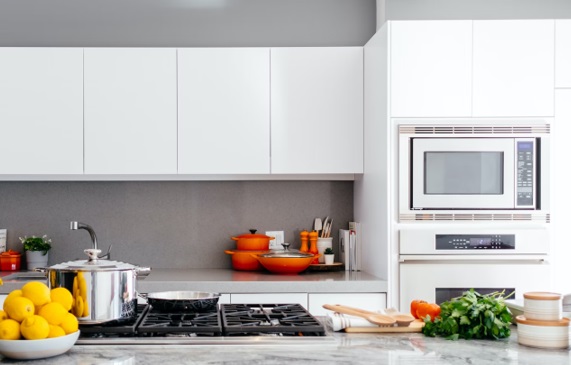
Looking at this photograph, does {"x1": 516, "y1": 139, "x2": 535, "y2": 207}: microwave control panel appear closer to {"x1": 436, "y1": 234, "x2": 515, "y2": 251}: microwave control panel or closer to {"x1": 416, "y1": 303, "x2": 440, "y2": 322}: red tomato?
{"x1": 436, "y1": 234, "x2": 515, "y2": 251}: microwave control panel

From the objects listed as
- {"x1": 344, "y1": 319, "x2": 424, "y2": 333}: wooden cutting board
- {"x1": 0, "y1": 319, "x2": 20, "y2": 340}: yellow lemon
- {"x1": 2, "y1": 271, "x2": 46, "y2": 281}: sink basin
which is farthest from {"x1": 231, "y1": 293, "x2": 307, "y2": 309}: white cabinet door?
{"x1": 0, "y1": 319, "x2": 20, "y2": 340}: yellow lemon

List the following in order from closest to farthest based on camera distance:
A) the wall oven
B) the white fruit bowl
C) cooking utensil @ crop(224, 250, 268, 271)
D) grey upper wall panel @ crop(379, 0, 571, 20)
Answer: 1. the white fruit bowl
2. the wall oven
3. cooking utensil @ crop(224, 250, 268, 271)
4. grey upper wall panel @ crop(379, 0, 571, 20)

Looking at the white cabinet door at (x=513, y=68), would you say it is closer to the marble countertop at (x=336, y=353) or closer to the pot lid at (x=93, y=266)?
the marble countertop at (x=336, y=353)

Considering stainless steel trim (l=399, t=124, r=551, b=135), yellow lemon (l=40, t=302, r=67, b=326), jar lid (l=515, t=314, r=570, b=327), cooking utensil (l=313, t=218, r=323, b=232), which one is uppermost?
stainless steel trim (l=399, t=124, r=551, b=135)

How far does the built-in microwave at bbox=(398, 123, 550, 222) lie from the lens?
3436 millimetres

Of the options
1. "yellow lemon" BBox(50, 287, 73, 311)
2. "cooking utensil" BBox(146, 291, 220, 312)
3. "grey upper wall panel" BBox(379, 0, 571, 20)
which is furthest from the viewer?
"grey upper wall panel" BBox(379, 0, 571, 20)

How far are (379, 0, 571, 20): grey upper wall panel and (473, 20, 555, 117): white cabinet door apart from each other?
71 centimetres

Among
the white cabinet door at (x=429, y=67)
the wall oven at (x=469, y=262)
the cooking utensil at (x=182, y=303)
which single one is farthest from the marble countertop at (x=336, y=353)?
the white cabinet door at (x=429, y=67)

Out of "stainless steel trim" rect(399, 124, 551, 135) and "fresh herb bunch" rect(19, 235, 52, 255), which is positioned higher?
"stainless steel trim" rect(399, 124, 551, 135)

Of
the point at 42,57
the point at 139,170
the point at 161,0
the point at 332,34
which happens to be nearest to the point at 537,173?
the point at 332,34

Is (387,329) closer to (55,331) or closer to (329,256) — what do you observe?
(55,331)

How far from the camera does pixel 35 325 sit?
1669 millimetres

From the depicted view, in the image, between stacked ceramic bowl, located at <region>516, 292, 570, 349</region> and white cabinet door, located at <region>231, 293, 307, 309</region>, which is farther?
white cabinet door, located at <region>231, 293, 307, 309</region>

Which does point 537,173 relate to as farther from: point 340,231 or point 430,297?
point 340,231
